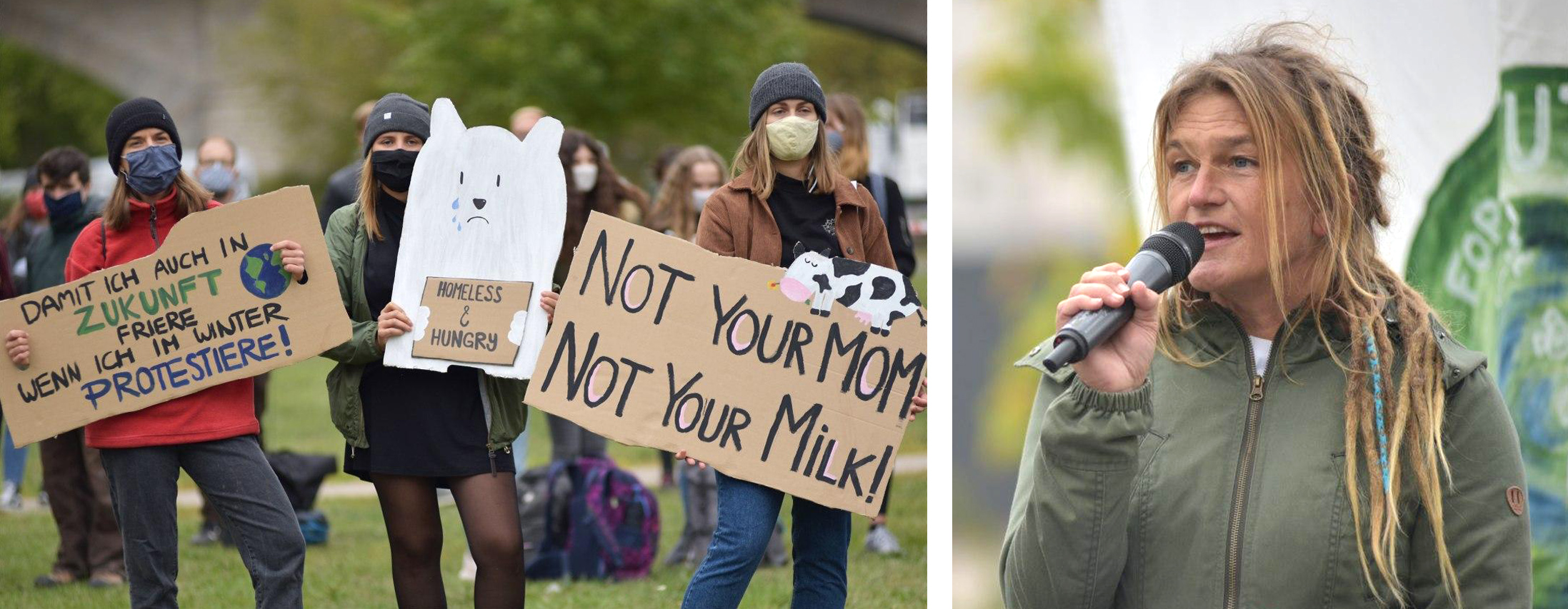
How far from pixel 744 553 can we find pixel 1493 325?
8.91ft

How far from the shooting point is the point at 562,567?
6.74 metres

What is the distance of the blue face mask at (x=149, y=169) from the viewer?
445 cm

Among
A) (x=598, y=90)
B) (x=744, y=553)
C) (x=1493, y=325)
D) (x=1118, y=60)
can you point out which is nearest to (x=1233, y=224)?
(x=744, y=553)

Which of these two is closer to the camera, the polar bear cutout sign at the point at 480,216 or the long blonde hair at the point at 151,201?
the polar bear cutout sign at the point at 480,216

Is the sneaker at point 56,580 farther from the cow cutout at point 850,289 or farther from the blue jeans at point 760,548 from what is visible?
the cow cutout at point 850,289

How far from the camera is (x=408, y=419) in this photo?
428 centimetres

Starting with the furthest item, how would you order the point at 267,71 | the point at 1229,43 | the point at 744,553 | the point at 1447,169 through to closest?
the point at 267,71
the point at 1447,169
the point at 744,553
the point at 1229,43

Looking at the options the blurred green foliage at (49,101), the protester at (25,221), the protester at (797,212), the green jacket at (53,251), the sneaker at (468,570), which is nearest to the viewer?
the protester at (797,212)

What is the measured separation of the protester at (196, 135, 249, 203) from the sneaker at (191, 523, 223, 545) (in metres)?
1.72

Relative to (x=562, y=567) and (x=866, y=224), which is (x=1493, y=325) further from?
(x=562, y=567)

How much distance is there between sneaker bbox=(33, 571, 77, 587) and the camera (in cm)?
695

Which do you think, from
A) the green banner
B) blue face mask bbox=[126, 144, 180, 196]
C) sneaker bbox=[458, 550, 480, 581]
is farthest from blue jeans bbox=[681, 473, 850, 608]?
sneaker bbox=[458, 550, 480, 581]

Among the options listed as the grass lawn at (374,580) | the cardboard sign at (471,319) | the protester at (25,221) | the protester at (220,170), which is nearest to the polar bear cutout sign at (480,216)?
the cardboard sign at (471,319)

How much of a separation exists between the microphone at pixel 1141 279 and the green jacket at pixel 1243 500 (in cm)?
12
